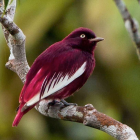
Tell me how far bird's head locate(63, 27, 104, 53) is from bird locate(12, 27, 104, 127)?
0.27 ft

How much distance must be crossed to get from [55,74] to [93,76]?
181 inches

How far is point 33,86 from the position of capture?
12.5ft

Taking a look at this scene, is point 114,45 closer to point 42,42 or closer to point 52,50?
point 42,42

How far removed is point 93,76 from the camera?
332 inches

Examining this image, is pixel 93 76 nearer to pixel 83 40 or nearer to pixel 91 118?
pixel 83 40

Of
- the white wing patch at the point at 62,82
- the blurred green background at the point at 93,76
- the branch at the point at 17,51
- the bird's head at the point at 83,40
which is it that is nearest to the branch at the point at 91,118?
the white wing patch at the point at 62,82

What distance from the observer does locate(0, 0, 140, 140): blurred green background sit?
294 inches

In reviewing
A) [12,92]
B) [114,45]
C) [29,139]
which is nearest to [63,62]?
[114,45]

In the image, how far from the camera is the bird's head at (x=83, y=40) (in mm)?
4188

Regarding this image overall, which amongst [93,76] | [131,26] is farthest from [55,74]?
[93,76]

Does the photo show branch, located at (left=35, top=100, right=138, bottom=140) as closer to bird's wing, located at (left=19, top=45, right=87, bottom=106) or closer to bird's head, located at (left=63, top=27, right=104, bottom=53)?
bird's wing, located at (left=19, top=45, right=87, bottom=106)

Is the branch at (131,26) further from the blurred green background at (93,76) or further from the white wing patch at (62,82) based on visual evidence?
the blurred green background at (93,76)

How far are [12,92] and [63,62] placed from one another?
4072 mm

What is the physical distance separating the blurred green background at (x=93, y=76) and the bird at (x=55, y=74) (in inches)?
127
